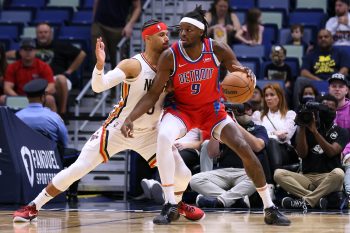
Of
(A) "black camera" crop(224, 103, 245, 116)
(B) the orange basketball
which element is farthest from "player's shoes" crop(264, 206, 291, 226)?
(A) "black camera" crop(224, 103, 245, 116)

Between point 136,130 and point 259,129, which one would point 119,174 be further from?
point 136,130

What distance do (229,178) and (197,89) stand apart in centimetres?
288

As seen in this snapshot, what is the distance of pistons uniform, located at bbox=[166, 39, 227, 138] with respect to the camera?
802 centimetres

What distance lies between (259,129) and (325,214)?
1758 mm

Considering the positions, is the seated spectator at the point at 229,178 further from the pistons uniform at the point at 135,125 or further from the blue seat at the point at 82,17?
the blue seat at the point at 82,17

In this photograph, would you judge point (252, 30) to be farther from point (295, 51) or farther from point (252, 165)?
point (252, 165)

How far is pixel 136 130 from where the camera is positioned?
27.1 feet

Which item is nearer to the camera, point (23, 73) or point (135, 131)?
point (135, 131)

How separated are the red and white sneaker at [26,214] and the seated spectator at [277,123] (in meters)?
3.58

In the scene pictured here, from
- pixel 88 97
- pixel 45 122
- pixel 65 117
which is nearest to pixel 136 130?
pixel 45 122

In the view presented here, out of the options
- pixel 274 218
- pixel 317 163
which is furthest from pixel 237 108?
pixel 274 218

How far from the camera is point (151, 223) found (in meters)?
8.12

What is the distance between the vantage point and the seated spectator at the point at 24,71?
13398 mm

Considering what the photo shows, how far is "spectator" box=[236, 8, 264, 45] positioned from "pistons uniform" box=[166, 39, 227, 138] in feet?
20.3
